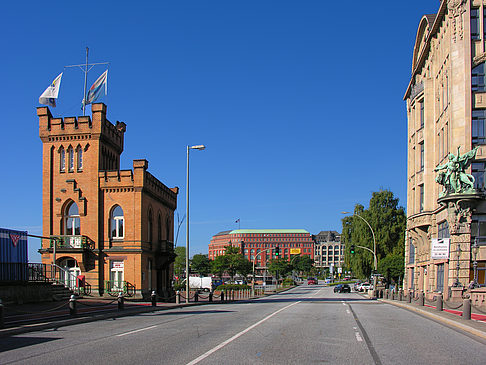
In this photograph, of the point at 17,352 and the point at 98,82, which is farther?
the point at 98,82

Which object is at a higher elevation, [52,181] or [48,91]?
[48,91]

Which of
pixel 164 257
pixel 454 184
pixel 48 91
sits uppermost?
pixel 48 91

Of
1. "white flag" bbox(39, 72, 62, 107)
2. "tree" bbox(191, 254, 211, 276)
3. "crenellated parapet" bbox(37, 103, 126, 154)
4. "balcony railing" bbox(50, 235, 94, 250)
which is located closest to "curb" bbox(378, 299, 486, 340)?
"balcony railing" bbox(50, 235, 94, 250)

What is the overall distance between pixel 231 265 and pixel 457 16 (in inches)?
2922

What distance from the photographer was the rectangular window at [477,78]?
110ft

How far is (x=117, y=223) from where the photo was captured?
129ft

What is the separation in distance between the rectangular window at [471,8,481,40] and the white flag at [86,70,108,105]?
1071 inches

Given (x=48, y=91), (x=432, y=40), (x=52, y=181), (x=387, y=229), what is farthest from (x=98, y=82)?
(x=387, y=229)

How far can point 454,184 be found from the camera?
32.0 meters

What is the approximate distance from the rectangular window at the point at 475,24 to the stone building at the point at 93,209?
24814mm

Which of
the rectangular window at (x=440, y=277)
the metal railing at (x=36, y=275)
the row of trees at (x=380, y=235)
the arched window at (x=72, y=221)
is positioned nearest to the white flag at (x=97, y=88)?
the arched window at (x=72, y=221)

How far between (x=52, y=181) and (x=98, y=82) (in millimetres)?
8654

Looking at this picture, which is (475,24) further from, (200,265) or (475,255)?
(200,265)

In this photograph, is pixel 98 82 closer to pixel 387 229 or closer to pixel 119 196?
pixel 119 196
